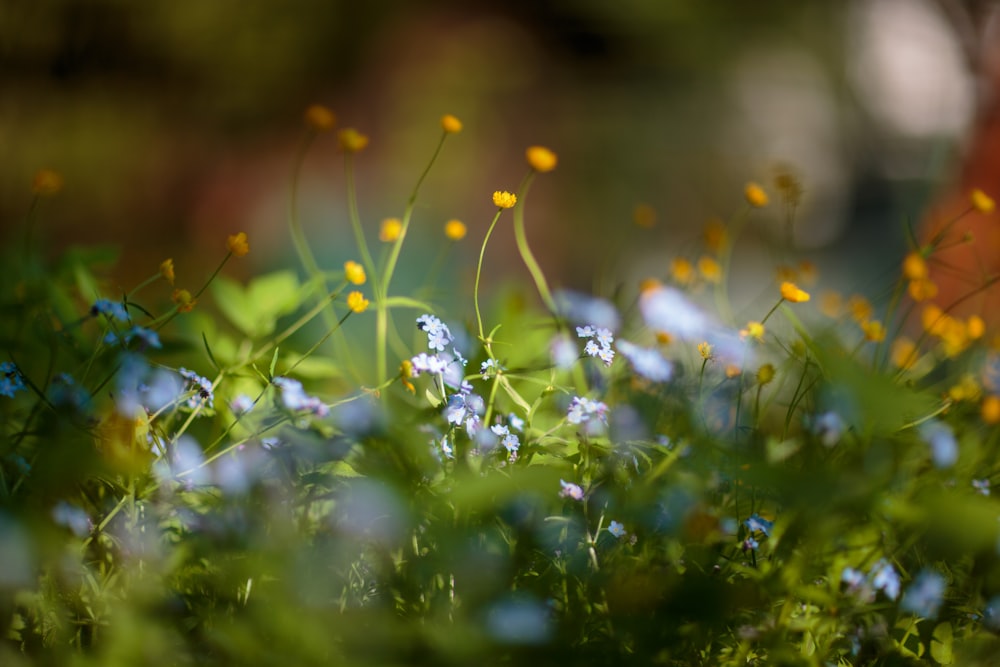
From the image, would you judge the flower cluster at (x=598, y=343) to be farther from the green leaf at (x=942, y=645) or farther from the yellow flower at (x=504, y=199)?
the green leaf at (x=942, y=645)

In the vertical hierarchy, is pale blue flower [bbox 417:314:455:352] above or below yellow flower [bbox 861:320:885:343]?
above

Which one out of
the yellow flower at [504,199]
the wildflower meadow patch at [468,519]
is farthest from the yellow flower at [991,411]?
the yellow flower at [504,199]

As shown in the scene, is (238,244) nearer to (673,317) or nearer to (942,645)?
(673,317)

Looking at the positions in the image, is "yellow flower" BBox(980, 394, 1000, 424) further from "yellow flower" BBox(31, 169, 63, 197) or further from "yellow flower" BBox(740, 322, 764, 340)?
"yellow flower" BBox(31, 169, 63, 197)

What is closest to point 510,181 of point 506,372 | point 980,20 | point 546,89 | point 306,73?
point 546,89

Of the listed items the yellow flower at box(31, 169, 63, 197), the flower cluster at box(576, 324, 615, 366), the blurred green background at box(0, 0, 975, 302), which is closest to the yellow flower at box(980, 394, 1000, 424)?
the flower cluster at box(576, 324, 615, 366)

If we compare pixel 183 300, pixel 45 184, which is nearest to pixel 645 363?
pixel 183 300

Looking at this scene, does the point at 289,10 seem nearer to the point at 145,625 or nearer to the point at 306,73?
the point at 306,73
